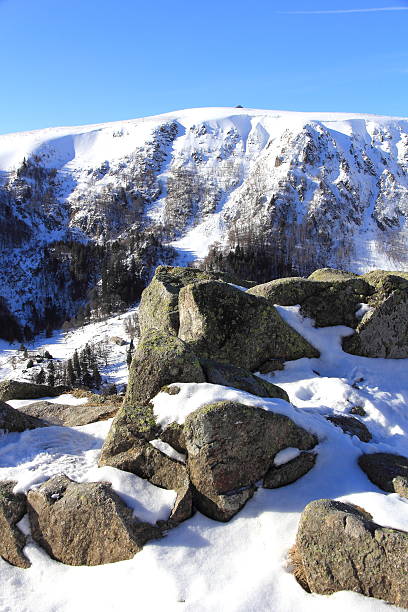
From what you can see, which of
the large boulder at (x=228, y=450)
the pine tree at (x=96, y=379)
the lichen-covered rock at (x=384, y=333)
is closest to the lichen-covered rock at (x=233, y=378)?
the large boulder at (x=228, y=450)

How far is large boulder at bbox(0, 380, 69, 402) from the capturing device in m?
A: 19.3

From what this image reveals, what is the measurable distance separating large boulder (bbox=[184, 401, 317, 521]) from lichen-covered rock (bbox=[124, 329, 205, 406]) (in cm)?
186

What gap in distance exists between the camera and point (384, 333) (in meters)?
20.0

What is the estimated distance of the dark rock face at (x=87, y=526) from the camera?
8.04 meters

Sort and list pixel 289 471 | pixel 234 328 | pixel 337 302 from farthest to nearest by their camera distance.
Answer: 1. pixel 337 302
2. pixel 234 328
3. pixel 289 471

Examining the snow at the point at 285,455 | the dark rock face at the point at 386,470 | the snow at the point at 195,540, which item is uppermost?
the snow at the point at 285,455

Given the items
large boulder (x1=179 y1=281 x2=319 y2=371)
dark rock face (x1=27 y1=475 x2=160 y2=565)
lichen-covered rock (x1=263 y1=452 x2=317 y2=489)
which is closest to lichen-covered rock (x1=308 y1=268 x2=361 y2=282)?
large boulder (x1=179 y1=281 x2=319 y2=371)

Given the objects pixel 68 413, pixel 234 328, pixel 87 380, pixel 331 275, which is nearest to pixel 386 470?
pixel 234 328

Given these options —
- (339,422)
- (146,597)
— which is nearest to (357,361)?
(339,422)

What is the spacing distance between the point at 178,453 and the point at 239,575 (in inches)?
119

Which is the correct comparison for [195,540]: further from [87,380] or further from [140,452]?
[87,380]

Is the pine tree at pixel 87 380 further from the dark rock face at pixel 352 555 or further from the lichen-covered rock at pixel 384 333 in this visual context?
the dark rock face at pixel 352 555

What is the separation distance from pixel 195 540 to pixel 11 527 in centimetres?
407

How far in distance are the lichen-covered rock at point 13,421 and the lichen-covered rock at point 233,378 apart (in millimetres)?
5853
